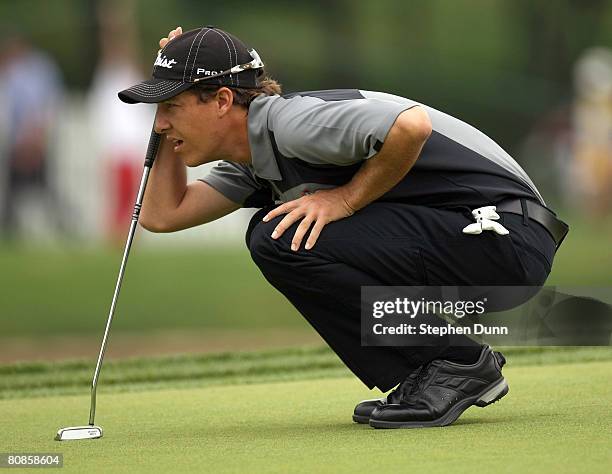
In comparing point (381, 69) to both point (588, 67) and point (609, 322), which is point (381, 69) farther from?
point (609, 322)

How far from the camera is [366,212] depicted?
354cm

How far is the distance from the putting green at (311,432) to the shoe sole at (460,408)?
0.04 m

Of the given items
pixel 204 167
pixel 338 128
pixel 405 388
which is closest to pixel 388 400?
pixel 405 388

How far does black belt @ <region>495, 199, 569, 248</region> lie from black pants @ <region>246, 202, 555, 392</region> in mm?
27

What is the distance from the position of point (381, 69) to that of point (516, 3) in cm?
465

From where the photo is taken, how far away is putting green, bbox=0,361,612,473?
112 inches

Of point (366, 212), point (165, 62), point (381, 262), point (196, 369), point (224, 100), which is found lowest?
point (196, 369)

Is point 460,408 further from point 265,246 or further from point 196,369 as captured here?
point 196,369

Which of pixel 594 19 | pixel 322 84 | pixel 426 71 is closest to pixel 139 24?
pixel 322 84

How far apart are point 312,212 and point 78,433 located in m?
0.80

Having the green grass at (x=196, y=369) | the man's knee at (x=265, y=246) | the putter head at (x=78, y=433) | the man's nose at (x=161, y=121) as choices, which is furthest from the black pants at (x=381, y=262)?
the green grass at (x=196, y=369)

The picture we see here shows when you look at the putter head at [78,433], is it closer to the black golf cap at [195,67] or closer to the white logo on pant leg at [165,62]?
the black golf cap at [195,67]

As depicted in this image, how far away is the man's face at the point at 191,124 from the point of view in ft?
11.8

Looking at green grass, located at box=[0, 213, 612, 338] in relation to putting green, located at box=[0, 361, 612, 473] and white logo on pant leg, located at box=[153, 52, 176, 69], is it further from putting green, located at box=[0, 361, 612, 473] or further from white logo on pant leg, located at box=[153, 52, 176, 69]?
white logo on pant leg, located at box=[153, 52, 176, 69]
